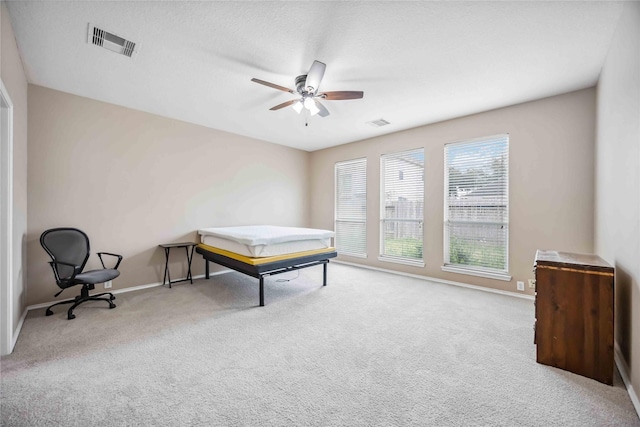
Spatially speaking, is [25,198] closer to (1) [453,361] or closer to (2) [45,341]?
(2) [45,341]

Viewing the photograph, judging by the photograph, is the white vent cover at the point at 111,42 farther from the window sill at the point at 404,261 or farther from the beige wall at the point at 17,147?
the window sill at the point at 404,261

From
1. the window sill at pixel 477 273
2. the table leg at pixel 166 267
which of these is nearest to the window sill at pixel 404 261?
the window sill at pixel 477 273

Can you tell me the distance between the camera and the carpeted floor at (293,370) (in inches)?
60.7

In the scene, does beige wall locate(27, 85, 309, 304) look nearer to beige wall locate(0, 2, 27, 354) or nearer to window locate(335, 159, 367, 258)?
beige wall locate(0, 2, 27, 354)

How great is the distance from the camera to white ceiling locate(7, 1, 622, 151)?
6.41 feet

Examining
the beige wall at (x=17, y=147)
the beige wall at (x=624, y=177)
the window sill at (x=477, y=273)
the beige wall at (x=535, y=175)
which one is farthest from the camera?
the window sill at (x=477, y=273)

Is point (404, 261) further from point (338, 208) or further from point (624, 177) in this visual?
point (624, 177)

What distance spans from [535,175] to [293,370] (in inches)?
149

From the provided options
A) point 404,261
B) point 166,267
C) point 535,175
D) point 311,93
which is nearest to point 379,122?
point 311,93

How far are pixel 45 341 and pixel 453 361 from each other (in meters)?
3.52

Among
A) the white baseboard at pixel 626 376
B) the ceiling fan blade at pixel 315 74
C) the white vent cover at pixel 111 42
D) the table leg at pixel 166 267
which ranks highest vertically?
the white vent cover at pixel 111 42

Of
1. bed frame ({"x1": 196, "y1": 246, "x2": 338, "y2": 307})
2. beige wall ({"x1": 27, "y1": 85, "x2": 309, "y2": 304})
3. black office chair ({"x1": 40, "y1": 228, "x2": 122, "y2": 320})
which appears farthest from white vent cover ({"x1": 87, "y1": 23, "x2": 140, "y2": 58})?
bed frame ({"x1": 196, "y1": 246, "x2": 338, "y2": 307})

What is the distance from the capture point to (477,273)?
3.95 m

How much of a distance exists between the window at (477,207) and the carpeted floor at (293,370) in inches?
32.1
